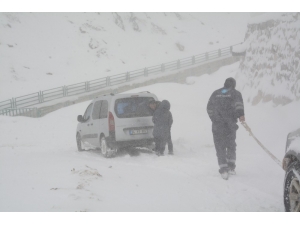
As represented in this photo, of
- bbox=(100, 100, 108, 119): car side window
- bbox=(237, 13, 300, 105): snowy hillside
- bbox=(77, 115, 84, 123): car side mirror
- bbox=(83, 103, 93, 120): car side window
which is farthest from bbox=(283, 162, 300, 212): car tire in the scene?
bbox=(83, 103, 93, 120): car side window

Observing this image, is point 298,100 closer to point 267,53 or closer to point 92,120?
point 267,53

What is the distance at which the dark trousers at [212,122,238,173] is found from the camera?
22.2 feet

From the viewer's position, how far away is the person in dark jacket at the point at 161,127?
8.89 m

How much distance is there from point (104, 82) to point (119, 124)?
6.27ft

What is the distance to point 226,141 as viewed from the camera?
681 cm

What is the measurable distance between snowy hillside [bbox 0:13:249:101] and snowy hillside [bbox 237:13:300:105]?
2.82 feet

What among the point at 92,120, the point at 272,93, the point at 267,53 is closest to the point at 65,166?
the point at 92,120

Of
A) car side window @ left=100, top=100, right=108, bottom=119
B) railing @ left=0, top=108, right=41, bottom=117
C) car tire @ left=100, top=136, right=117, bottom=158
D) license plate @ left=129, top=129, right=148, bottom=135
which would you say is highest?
railing @ left=0, top=108, right=41, bottom=117

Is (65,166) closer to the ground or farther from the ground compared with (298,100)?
closer to the ground

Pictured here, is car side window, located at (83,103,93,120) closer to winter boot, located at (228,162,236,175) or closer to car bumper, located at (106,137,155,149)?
car bumper, located at (106,137,155,149)

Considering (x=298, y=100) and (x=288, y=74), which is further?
(x=288, y=74)

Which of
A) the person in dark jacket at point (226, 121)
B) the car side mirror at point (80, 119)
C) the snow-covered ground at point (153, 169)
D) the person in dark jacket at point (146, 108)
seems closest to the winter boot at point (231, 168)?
the person in dark jacket at point (226, 121)

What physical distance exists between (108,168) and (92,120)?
2.60m

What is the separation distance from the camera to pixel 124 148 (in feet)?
29.3
